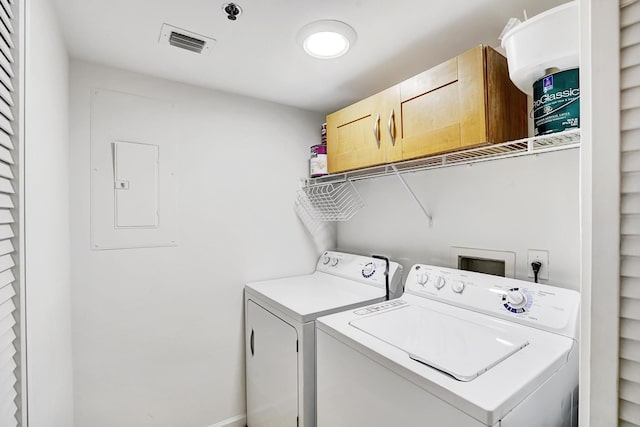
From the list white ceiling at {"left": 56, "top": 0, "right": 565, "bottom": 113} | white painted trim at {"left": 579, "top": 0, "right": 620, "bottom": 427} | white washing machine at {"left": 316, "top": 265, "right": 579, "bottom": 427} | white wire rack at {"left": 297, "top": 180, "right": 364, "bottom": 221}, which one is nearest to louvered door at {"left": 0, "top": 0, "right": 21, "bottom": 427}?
white ceiling at {"left": 56, "top": 0, "right": 565, "bottom": 113}

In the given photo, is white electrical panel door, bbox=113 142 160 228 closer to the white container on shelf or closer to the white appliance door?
the white appliance door

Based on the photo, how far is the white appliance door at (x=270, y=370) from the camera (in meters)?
1.69

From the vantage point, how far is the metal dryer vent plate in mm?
1479

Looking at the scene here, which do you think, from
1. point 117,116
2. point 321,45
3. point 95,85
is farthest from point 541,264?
point 95,85

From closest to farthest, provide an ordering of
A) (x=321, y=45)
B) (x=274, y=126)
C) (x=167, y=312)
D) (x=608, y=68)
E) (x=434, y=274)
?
(x=608, y=68) < (x=321, y=45) < (x=434, y=274) < (x=167, y=312) < (x=274, y=126)

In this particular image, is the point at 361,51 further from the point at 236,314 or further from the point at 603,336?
the point at 236,314

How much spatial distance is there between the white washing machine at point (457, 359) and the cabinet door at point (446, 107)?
710 millimetres

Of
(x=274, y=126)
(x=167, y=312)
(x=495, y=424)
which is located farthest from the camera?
(x=274, y=126)

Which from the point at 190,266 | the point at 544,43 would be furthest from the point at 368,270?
the point at 544,43

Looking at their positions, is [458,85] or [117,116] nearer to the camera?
[458,85]

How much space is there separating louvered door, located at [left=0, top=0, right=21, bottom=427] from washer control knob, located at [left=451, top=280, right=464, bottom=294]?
170 cm

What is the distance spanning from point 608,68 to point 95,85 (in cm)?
229

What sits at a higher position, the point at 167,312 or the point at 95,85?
the point at 95,85

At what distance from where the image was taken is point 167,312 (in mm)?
2000
